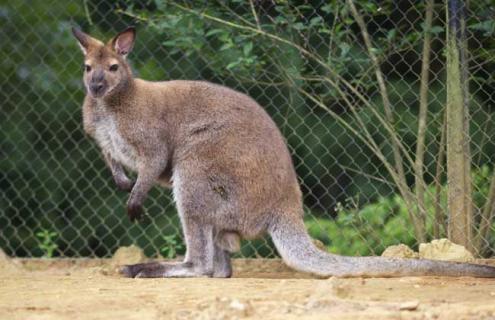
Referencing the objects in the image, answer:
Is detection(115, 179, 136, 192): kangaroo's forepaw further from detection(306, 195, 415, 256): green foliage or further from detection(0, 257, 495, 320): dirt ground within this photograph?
detection(306, 195, 415, 256): green foliage

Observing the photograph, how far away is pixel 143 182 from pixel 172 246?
1451 millimetres

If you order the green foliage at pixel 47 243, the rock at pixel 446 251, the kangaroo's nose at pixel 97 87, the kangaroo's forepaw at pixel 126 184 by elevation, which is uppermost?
the kangaroo's nose at pixel 97 87

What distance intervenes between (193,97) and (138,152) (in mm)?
483

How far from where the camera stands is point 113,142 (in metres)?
6.77

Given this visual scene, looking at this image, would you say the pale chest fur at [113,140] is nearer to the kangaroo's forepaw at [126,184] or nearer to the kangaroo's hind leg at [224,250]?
the kangaroo's forepaw at [126,184]

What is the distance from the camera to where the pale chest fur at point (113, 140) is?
22.0ft

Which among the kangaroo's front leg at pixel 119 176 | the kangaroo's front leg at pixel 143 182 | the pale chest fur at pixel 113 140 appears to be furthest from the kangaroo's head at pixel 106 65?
the kangaroo's front leg at pixel 143 182

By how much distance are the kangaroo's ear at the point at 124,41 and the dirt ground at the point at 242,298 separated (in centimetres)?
143

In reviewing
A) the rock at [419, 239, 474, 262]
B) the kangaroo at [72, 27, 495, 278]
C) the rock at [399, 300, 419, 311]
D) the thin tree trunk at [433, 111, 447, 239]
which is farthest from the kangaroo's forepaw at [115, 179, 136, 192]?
the rock at [399, 300, 419, 311]

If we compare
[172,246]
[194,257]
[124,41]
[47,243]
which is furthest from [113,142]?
[47,243]

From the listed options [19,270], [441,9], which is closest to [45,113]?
[19,270]

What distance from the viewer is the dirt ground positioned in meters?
4.50

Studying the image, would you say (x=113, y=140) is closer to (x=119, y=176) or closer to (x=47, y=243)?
(x=119, y=176)

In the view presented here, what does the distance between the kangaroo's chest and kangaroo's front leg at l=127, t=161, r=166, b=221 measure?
0.12 meters
